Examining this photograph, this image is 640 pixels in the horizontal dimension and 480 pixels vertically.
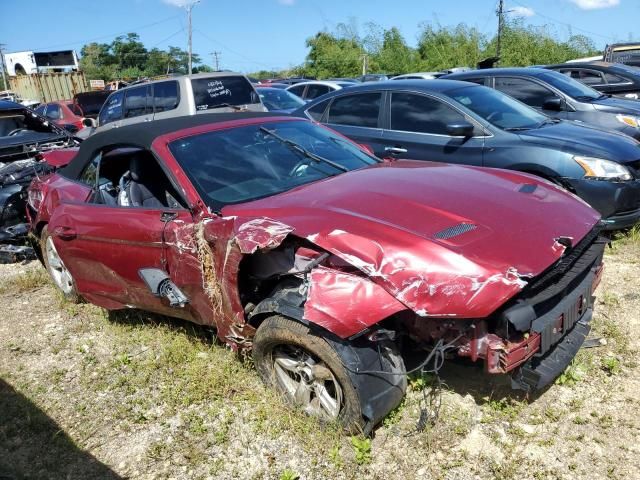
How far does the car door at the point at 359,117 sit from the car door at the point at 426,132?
0.13 m

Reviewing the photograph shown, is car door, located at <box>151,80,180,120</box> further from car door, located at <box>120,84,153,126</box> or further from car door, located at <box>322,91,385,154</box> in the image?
car door, located at <box>322,91,385,154</box>

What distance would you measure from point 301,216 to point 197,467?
4.60 ft

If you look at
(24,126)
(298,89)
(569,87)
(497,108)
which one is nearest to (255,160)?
(497,108)

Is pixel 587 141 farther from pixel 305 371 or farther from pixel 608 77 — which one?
pixel 608 77

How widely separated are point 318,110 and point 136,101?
13.4 feet

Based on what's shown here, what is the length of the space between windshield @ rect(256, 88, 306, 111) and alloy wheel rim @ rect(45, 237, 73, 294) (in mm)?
6857

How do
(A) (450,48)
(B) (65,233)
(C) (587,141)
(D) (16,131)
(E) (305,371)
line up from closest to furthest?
(E) (305,371), (B) (65,233), (C) (587,141), (D) (16,131), (A) (450,48)

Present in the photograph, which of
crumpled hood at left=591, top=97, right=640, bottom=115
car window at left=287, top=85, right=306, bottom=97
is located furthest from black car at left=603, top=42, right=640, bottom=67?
car window at left=287, top=85, right=306, bottom=97

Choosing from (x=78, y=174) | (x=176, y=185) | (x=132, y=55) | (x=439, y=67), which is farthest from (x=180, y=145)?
(x=132, y=55)

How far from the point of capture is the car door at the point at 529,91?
7.59 m

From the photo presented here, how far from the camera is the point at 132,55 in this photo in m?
59.5

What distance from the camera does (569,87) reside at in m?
7.93

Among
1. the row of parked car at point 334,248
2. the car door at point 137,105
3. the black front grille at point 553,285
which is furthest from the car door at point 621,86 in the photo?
the black front grille at point 553,285

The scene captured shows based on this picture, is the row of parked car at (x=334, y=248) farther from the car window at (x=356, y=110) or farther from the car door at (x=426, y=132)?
the car window at (x=356, y=110)
